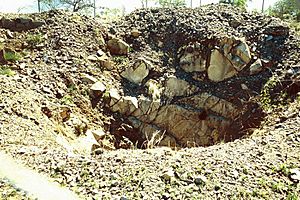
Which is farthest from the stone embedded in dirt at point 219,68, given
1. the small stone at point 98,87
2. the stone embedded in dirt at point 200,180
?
the stone embedded in dirt at point 200,180

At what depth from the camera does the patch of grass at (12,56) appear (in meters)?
7.93

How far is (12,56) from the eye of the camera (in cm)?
802

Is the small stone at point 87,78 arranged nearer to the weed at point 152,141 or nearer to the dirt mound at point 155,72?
the dirt mound at point 155,72

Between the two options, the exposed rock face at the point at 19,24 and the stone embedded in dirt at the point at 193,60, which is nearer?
the stone embedded in dirt at the point at 193,60

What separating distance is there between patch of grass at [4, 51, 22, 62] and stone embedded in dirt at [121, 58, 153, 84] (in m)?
2.79

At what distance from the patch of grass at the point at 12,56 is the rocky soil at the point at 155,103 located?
3 centimetres

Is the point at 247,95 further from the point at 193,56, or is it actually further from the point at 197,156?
the point at 197,156

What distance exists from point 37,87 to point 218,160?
4.53 metres

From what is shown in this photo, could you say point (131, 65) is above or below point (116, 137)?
above

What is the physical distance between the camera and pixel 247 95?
8320 millimetres

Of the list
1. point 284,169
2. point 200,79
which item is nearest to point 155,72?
point 200,79

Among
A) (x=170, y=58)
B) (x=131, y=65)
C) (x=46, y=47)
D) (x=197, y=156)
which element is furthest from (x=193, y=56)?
(x=197, y=156)

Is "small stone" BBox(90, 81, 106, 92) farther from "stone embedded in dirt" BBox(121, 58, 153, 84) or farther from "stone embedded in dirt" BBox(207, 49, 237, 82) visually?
"stone embedded in dirt" BBox(207, 49, 237, 82)

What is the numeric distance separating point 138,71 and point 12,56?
3.32 meters
